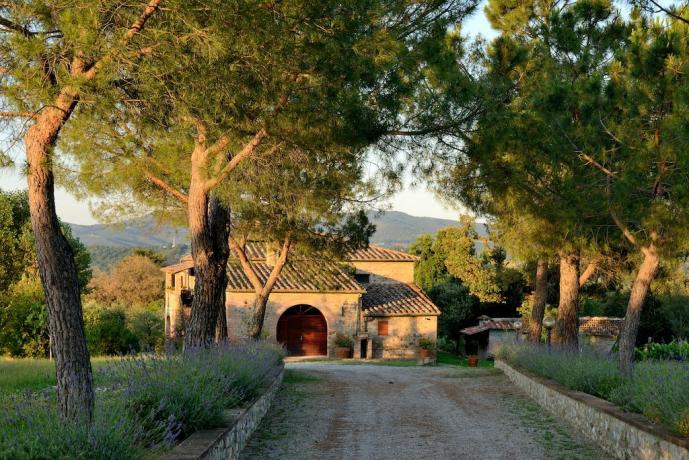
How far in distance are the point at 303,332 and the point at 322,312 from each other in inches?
78.4

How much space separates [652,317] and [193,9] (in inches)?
1321

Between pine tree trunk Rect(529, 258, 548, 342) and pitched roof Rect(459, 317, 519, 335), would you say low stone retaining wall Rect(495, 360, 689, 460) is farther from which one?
pitched roof Rect(459, 317, 519, 335)

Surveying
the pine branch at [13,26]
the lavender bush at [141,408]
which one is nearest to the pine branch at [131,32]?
the pine branch at [13,26]

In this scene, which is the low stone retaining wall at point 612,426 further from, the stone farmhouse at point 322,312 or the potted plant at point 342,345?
the stone farmhouse at point 322,312

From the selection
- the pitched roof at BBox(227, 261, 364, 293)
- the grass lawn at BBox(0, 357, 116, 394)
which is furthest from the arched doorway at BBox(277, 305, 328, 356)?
the grass lawn at BBox(0, 357, 116, 394)

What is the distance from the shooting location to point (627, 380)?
10000mm

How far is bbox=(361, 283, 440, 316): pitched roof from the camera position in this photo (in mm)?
37031

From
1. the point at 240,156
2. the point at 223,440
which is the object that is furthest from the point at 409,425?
the point at 240,156

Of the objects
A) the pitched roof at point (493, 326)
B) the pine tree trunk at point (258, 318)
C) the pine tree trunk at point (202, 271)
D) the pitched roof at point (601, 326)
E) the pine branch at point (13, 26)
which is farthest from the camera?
the pitched roof at point (493, 326)

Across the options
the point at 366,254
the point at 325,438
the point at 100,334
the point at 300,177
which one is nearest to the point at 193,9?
the point at 325,438

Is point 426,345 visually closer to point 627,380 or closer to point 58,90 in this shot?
point 627,380

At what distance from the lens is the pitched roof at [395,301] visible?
3703 centimetres

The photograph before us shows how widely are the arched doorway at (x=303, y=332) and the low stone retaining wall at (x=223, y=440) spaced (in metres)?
27.2

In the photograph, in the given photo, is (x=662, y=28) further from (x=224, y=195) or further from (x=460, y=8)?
(x=224, y=195)
